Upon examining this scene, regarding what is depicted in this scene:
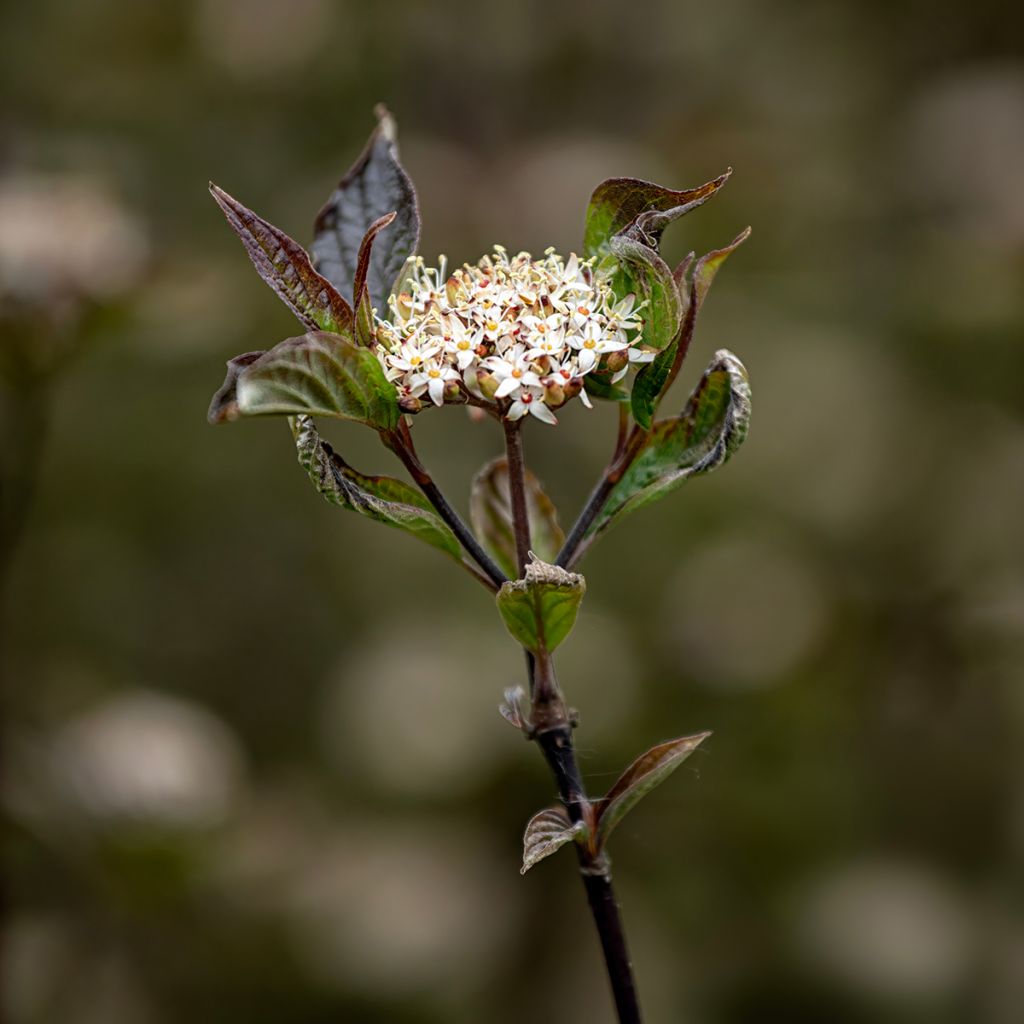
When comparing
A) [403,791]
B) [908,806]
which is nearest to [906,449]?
[908,806]

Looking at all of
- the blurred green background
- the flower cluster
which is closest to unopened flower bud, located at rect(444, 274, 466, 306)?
the flower cluster

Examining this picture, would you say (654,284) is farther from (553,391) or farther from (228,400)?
(228,400)

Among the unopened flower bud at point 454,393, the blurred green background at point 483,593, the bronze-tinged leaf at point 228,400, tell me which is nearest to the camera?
the bronze-tinged leaf at point 228,400

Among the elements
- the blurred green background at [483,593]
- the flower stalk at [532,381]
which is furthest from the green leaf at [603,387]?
the blurred green background at [483,593]

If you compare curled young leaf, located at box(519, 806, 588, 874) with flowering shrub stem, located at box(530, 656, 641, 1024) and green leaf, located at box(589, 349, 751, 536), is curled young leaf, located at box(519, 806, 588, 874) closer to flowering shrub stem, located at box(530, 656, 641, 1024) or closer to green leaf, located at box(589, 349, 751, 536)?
flowering shrub stem, located at box(530, 656, 641, 1024)

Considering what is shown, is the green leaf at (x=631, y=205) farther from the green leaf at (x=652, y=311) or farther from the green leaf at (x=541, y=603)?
the green leaf at (x=541, y=603)

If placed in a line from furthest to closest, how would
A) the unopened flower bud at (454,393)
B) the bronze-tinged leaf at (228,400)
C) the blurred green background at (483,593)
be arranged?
the blurred green background at (483,593), the unopened flower bud at (454,393), the bronze-tinged leaf at (228,400)

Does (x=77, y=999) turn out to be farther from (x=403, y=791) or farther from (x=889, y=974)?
(x=889, y=974)

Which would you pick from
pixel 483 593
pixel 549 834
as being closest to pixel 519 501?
pixel 549 834
